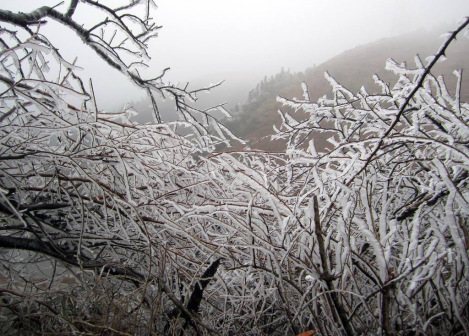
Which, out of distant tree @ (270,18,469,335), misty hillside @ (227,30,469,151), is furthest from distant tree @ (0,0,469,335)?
misty hillside @ (227,30,469,151)

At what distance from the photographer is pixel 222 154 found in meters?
1.40

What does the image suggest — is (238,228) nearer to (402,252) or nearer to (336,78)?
(402,252)

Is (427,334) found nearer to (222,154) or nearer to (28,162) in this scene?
(222,154)

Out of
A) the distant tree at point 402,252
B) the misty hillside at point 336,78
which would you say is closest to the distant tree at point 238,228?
the distant tree at point 402,252

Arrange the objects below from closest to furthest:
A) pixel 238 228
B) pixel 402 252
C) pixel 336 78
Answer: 1. pixel 402 252
2. pixel 238 228
3. pixel 336 78

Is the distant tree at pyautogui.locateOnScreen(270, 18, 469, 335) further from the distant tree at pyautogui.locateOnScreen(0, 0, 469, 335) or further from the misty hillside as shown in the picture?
the misty hillside

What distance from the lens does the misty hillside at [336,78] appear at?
27.9 meters

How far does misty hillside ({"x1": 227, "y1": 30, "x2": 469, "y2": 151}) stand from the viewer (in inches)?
1099

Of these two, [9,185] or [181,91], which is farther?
[181,91]

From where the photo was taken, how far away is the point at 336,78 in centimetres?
3322

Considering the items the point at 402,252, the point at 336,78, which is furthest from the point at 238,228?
the point at 336,78

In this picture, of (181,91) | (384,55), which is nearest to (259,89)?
→ (384,55)

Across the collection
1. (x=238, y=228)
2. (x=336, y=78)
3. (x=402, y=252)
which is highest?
(x=336, y=78)

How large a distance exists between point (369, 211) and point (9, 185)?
1793 mm
